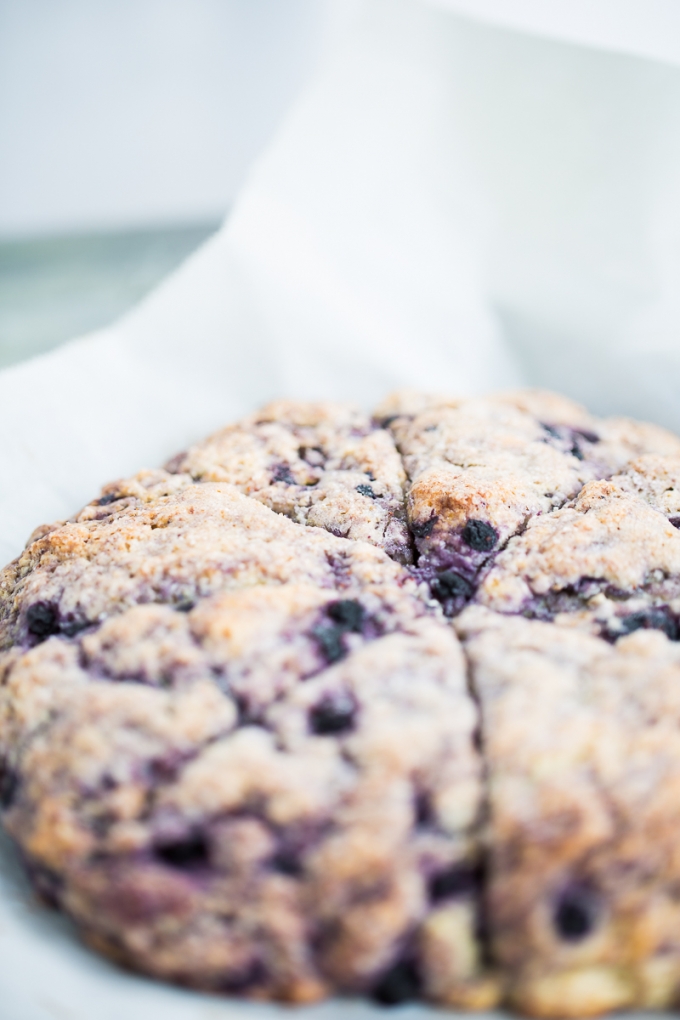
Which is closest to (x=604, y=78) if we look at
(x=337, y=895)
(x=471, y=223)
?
(x=471, y=223)

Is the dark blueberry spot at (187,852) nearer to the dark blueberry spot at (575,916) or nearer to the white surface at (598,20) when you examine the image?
the dark blueberry spot at (575,916)

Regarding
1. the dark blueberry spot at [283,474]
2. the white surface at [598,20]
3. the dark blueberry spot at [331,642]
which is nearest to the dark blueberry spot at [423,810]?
the dark blueberry spot at [331,642]

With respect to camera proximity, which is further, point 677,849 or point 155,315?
point 155,315

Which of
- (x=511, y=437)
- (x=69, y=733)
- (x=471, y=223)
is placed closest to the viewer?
(x=69, y=733)

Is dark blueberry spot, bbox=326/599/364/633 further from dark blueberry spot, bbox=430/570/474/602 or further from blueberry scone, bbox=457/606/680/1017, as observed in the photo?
blueberry scone, bbox=457/606/680/1017

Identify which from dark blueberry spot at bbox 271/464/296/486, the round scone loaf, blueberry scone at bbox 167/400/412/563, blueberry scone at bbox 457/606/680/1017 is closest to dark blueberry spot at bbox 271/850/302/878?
the round scone loaf

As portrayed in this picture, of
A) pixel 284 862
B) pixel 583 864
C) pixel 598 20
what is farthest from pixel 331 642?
pixel 598 20

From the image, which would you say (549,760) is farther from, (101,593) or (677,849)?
(101,593)
